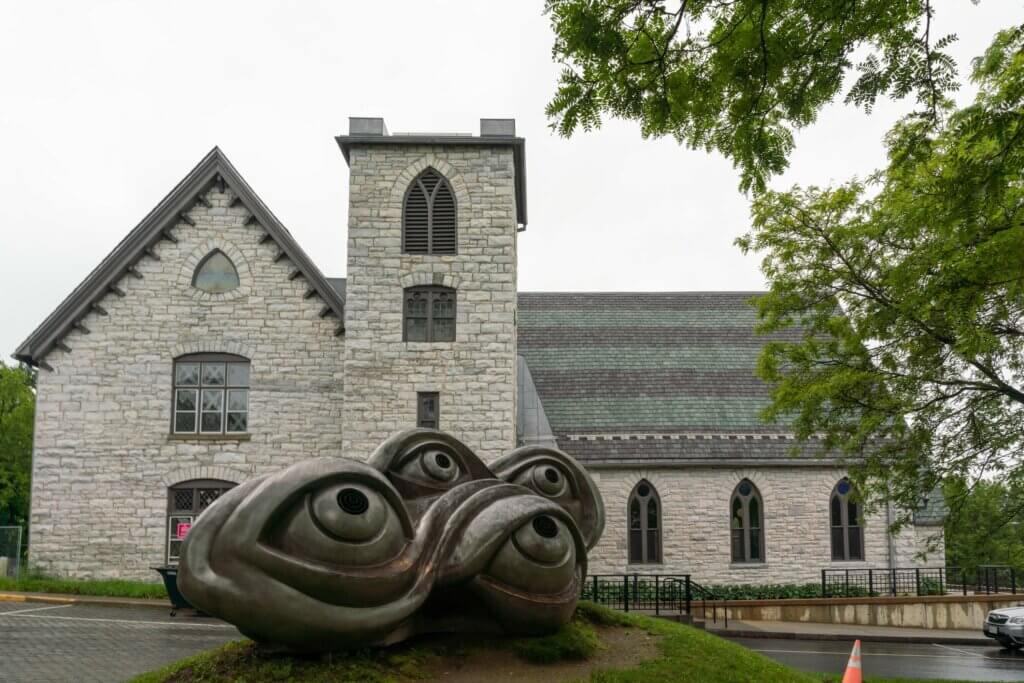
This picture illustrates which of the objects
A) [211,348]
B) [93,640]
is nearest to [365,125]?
[211,348]

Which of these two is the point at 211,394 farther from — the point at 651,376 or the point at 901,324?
the point at 901,324

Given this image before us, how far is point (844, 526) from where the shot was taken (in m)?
25.6

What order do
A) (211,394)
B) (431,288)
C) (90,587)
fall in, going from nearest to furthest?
(90,587), (431,288), (211,394)

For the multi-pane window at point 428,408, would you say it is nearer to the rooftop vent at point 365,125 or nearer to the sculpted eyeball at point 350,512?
the rooftop vent at point 365,125

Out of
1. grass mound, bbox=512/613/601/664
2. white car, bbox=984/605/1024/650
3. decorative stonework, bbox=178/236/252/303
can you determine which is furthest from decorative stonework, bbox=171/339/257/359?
white car, bbox=984/605/1024/650

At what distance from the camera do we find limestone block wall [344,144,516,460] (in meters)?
21.9

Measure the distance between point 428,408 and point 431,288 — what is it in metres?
2.85

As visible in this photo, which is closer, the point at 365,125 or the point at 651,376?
the point at 365,125

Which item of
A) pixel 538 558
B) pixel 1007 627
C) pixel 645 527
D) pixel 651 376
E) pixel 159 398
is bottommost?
pixel 1007 627

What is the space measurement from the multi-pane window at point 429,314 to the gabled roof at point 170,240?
76.2 inches

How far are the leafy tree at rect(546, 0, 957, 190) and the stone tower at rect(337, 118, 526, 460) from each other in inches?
577

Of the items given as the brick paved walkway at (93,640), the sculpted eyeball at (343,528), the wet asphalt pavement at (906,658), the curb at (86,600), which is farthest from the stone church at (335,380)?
the sculpted eyeball at (343,528)

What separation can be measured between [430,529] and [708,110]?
465 centimetres

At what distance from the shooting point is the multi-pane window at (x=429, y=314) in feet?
73.6
